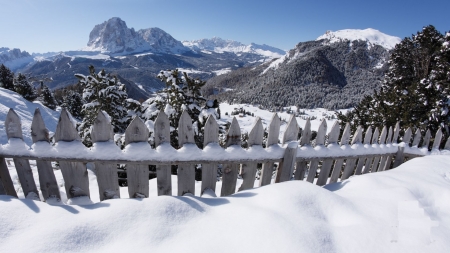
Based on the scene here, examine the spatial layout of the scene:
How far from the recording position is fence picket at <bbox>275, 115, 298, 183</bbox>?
248cm

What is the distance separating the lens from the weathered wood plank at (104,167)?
76.8 inches

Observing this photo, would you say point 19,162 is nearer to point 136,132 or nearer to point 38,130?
point 38,130

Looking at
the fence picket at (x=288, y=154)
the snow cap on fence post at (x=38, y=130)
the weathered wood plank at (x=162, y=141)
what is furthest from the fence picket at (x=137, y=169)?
the fence picket at (x=288, y=154)

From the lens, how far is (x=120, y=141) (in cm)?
589

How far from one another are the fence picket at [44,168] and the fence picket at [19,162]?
0.40ft

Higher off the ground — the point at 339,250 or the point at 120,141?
the point at 339,250

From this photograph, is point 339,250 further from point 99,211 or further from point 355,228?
point 99,211

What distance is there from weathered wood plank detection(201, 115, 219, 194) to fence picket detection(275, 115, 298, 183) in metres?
0.77

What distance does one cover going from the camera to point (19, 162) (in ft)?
6.72

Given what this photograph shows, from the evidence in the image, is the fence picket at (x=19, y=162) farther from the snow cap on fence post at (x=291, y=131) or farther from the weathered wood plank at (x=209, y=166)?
the snow cap on fence post at (x=291, y=131)

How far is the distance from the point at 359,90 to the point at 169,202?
655ft

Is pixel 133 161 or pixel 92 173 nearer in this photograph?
pixel 133 161

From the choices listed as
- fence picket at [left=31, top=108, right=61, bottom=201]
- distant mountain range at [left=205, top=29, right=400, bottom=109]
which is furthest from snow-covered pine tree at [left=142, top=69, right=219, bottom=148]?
distant mountain range at [left=205, top=29, right=400, bottom=109]

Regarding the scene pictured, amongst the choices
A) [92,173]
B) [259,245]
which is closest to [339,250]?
[259,245]
